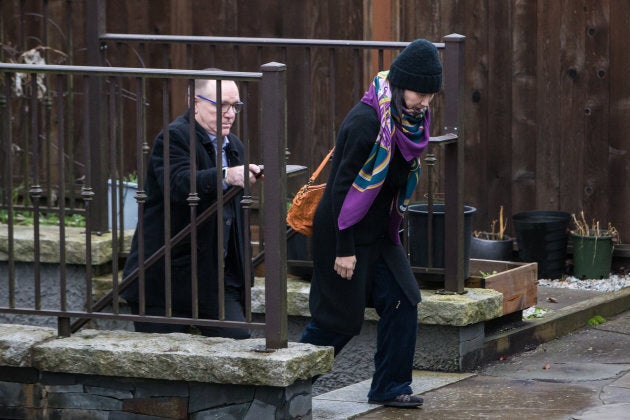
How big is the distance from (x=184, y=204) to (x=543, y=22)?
3759 mm

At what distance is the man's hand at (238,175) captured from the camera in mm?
5758

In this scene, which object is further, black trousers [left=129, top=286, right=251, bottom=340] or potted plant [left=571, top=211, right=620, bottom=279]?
potted plant [left=571, top=211, right=620, bottom=279]

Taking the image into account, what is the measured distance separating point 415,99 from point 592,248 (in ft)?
11.8

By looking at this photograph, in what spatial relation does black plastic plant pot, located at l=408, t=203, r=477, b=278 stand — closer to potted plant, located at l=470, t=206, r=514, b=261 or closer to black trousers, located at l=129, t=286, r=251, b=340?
black trousers, located at l=129, t=286, r=251, b=340

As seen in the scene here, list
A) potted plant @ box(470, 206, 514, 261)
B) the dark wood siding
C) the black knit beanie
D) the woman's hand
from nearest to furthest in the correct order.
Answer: the black knit beanie
the woman's hand
the dark wood siding
potted plant @ box(470, 206, 514, 261)

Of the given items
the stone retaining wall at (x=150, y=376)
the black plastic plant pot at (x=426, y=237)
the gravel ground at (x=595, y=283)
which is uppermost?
the black plastic plant pot at (x=426, y=237)

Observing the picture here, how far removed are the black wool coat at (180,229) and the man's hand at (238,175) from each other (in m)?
0.33

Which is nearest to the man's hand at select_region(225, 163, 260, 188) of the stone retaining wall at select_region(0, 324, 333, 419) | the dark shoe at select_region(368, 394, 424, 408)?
the stone retaining wall at select_region(0, 324, 333, 419)

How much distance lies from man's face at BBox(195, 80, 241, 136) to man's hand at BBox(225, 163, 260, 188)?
0.38 metres

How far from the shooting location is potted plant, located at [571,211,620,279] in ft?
29.5

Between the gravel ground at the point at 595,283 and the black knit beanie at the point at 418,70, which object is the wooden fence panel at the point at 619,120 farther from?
the black knit beanie at the point at 418,70

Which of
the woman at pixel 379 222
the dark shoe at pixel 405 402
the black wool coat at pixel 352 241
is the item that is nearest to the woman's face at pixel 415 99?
the woman at pixel 379 222

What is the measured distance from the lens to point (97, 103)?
7668mm

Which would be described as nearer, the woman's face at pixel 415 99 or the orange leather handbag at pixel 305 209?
the woman's face at pixel 415 99
